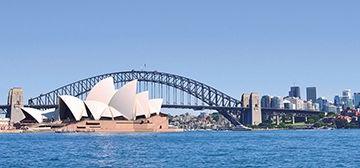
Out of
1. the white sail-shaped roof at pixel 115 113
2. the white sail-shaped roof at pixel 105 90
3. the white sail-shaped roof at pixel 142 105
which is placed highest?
the white sail-shaped roof at pixel 105 90

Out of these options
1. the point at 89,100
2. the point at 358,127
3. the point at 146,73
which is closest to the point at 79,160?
the point at 89,100

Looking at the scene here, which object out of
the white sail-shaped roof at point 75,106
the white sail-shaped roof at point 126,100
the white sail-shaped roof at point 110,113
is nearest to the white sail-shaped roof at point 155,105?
the white sail-shaped roof at point 126,100

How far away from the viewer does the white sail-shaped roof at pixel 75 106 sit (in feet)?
361

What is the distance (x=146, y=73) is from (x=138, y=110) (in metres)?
33.0

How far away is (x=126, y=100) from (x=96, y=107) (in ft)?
20.5

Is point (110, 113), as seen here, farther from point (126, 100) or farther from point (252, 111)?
point (252, 111)

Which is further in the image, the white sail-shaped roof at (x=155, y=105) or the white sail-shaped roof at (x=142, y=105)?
the white sail-shaped roof at (x=155, y=105)

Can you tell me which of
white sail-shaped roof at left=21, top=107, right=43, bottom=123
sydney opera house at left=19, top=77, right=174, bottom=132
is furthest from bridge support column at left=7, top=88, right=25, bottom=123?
sydney opera house at left=19, top=77, right=174, bottom=132

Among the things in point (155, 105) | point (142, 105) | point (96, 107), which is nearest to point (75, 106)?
point (96, 107)

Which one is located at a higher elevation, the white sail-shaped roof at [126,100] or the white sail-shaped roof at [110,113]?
the white sail-shaped roof at [126,100]

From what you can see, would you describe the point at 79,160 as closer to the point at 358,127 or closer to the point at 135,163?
the point at 135,163

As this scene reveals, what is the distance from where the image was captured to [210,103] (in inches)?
5773

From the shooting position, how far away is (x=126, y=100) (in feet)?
346

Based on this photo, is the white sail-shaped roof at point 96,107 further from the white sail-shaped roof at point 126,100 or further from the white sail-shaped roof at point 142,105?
the white sail-shaped roof at point 142,105
